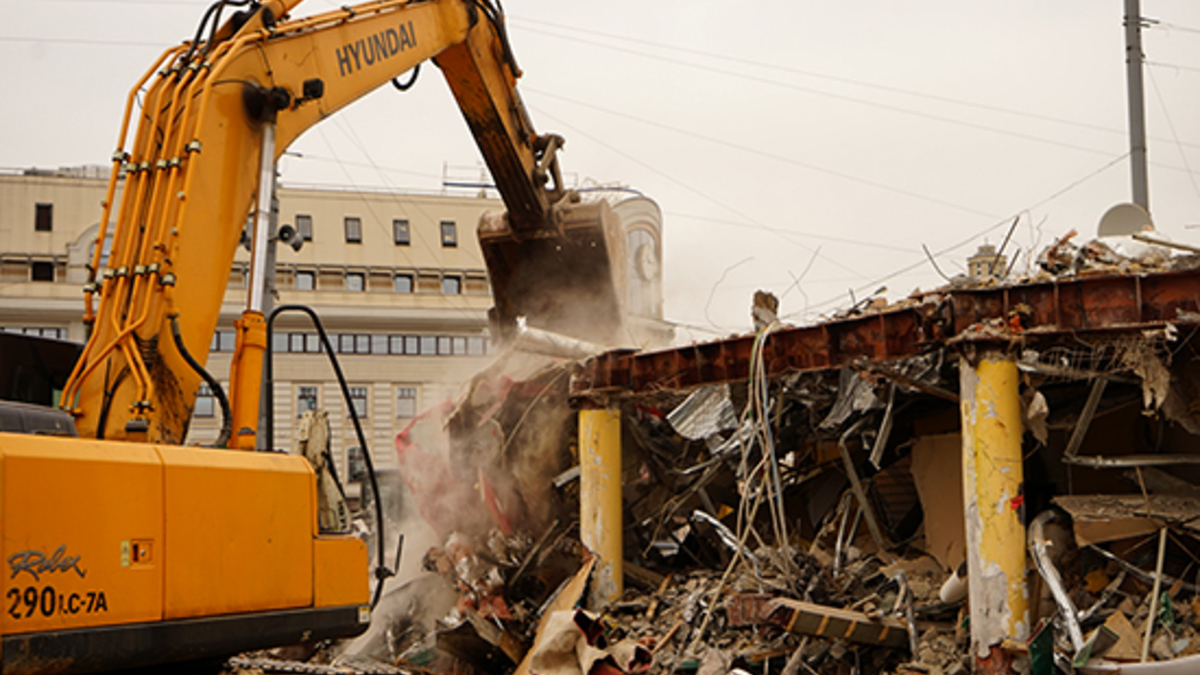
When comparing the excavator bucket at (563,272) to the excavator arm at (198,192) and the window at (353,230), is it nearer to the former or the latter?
the excavator arm at (198,192)

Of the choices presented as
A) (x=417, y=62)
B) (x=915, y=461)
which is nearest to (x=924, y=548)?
(x=915, y=461)

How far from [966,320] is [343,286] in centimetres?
4331

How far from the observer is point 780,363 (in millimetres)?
12883

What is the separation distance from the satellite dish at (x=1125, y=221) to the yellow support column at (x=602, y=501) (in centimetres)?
655

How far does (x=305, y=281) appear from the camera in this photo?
5066cm

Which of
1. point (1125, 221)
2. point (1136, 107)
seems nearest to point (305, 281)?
point (1136, 107)

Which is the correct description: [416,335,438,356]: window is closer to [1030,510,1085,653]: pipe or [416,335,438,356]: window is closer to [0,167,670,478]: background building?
[0,167,670,478]: background building

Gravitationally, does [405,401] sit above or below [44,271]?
below

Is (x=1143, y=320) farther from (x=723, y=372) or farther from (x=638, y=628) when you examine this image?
(x=638, y=628)

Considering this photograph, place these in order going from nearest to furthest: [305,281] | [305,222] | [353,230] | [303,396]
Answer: [303,396], [305,281], [305,222], [353,230]

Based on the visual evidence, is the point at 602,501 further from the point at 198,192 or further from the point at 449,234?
the point at 449,234

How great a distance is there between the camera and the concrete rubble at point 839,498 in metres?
10.4

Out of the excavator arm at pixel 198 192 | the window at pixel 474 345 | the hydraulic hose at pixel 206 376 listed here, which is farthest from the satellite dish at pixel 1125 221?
the window at pixel 474 345

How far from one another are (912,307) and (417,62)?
5.42 meters
